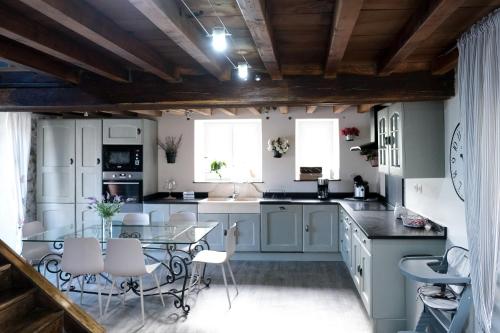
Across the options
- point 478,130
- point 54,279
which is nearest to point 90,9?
point 478,130

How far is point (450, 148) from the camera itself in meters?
3.30

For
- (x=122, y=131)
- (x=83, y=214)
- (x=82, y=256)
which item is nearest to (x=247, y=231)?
(x=122, y=131)

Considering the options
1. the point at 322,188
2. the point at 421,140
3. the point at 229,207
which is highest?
the point at 421,140

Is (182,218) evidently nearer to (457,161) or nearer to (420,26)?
(457,161)

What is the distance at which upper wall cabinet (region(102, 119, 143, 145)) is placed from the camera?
5832mm

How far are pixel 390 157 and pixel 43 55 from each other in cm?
326

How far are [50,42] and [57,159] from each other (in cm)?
396

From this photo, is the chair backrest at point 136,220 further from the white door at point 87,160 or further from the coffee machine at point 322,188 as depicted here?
the coffee machine at point 322,188

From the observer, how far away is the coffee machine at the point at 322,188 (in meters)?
5.98

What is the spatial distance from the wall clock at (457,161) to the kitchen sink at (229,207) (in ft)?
9.80

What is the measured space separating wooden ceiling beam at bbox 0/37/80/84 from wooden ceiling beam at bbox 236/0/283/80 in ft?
5.47

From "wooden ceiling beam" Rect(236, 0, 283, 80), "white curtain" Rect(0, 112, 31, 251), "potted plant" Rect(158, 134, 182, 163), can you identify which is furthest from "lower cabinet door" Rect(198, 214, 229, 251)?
"wooden ceiling beam" Rect(236, 0, 283, 80)

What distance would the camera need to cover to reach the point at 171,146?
637 centimetres

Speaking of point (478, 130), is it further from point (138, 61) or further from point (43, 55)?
point (43, 55)
